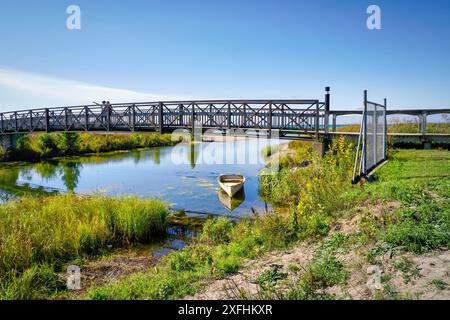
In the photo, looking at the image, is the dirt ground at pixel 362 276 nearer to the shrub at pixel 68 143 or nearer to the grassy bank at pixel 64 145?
the grassy bank at pixel 64 145

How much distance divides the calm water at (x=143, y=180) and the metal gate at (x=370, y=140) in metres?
4.81

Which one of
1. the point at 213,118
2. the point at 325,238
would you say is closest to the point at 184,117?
the point at 213,118

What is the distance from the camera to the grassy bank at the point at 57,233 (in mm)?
6082

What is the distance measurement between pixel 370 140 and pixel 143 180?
Result: 14196 millimetres

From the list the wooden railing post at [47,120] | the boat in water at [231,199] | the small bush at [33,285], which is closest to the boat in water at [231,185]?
the boat in water at [231,199]

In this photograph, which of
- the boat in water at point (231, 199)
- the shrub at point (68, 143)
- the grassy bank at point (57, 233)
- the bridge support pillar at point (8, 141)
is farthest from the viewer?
the shrub at point (68, 143)

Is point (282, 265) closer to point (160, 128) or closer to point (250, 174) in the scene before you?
point (160, 128)

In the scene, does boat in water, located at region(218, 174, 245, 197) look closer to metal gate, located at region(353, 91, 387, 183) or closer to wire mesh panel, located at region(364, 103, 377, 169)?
metal gate, located at region(353, 91, 387, 183)

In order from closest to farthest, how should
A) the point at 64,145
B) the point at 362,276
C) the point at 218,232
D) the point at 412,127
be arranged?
the point at 362,276, the point at 218,232, the point at 412,127, the point at 64,145

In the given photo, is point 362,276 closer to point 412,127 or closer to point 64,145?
point 412,127

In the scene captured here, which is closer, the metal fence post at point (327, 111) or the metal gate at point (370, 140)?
the metal gate at point (370, 140)

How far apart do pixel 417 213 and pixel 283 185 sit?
8.53 meters

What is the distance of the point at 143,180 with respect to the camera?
2005cm
